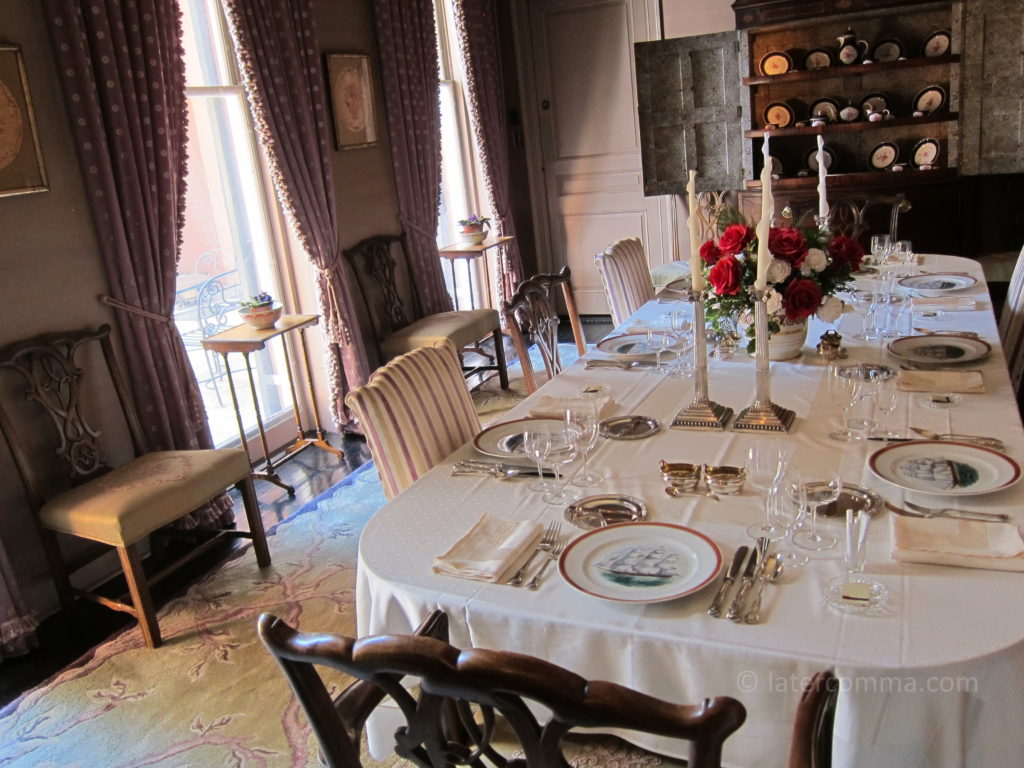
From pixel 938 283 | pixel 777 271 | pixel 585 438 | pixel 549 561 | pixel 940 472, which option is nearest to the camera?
pixel 549 561

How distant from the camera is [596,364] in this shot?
2697 mm

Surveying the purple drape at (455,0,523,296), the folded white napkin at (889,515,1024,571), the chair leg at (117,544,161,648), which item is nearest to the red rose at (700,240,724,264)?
the folded white napkin at (889,515,1024,571)

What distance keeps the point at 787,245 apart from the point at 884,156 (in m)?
3.78

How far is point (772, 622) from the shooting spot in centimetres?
130

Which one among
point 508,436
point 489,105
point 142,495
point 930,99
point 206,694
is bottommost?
point 206,694

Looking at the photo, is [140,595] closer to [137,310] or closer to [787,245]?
[137,310]

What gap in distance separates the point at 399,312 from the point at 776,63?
284 cm

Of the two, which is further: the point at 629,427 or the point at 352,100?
the point at 352,100

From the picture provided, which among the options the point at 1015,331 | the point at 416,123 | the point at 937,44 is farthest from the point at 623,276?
the point at 937,44

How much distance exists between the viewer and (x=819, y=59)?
5.36 m

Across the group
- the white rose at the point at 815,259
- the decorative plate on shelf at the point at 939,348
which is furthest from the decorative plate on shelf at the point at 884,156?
the white rose at the point at 815,259

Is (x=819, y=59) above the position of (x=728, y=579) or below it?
above

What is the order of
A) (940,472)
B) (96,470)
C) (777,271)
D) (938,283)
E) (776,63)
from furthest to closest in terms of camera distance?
(776,63), (938,283), (96,470), (777,271), (940,472)

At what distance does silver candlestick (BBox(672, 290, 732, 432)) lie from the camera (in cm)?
207
